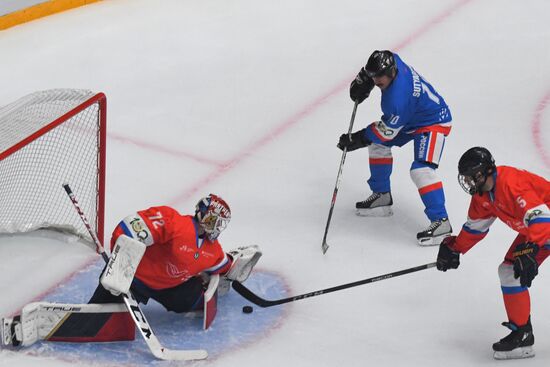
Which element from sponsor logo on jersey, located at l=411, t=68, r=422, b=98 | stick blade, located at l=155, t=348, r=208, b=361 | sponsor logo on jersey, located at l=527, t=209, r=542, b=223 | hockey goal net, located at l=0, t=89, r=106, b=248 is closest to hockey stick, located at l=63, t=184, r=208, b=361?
stick blade, located at l=155, t=348, r=208, b=361

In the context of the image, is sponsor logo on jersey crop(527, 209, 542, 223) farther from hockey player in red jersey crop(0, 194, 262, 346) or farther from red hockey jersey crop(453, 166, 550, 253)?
hockey player in red jersey crop(0, 194, 262, 346)

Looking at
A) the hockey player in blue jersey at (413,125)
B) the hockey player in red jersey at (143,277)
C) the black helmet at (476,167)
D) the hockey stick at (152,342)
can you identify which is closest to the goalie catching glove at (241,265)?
the hockey player in red jersey at (143,277)

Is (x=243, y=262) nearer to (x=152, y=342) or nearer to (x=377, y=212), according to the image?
(x=152, y=342)

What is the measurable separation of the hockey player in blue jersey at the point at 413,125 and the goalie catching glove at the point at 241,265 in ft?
2.77

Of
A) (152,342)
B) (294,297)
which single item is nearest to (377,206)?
(294,297)

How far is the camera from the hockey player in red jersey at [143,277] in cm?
435

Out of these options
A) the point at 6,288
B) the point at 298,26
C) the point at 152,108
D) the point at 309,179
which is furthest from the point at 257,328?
the point at 298,26

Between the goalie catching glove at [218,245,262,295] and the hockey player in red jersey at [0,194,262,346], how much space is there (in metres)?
0.12

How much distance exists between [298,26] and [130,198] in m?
2.38

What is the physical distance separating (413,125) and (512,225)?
112cm

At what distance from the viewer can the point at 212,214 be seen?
445 centimetres

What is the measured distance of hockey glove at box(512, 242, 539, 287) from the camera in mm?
4184

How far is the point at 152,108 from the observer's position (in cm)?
668

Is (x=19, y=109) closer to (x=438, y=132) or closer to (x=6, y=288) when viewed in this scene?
(x=6, y=288)
